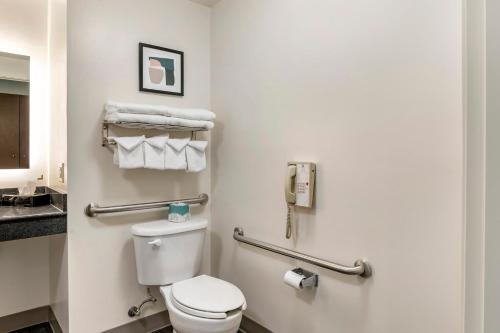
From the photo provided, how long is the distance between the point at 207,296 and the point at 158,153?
847 millimetres

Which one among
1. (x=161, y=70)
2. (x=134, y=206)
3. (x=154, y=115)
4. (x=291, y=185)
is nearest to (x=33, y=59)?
(x=161, y=70)

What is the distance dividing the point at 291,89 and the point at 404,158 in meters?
0.71

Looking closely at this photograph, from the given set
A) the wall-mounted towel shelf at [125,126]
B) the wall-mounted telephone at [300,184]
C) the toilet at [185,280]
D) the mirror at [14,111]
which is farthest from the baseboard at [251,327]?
the mirror at [14,111]

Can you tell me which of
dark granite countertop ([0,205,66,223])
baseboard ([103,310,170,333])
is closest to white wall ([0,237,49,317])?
dark granite countertop ([0,205,66,223])

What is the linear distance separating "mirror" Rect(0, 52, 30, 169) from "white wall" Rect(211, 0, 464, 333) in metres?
1.32

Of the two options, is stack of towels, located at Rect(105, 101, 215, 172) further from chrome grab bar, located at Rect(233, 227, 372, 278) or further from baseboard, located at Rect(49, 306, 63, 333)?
baseboard, located at Rect(49, 306, 63, 333)

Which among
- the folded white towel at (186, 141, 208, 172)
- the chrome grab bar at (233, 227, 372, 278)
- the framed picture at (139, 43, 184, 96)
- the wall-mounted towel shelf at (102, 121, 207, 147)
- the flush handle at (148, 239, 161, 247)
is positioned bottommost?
the chrome grab bar at (233, 227, 372, 278)

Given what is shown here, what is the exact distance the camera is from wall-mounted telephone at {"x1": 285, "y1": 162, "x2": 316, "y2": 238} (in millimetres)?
1565

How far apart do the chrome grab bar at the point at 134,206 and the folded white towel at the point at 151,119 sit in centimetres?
51

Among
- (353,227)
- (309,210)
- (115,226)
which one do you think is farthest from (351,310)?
(115,226)

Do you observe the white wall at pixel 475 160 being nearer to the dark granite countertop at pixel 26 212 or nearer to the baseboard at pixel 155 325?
the baseboard at pixel 155 325

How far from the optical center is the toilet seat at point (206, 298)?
1.49m

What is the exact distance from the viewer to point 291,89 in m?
1.70

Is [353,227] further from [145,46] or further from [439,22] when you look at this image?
[145,46]
